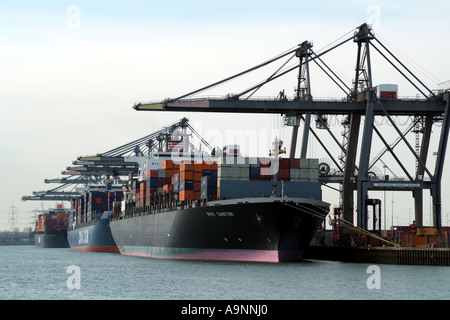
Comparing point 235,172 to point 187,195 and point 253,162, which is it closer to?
point 253,162

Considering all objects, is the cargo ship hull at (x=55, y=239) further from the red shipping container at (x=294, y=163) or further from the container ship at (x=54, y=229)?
the red shipping container at (x=294, y=163)

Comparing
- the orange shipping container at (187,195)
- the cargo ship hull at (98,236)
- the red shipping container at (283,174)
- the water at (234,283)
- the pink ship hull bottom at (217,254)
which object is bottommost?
the water at (234,283)

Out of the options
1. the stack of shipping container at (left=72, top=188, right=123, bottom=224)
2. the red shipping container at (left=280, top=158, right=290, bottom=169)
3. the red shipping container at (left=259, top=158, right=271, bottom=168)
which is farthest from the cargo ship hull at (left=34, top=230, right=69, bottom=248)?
the red shipping container at (left=280, top=158, right=290, bottom=169)

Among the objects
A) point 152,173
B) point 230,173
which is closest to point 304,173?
point 230,173

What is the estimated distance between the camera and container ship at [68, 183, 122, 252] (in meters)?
97.9

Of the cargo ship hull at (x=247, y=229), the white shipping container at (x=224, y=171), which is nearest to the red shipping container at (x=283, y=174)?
the cargo ship hull at (x=247, y=229)

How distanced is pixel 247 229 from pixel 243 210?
4.45 feet

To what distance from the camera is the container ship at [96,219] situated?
9788 centimetres

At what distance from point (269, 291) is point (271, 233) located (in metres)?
15.8

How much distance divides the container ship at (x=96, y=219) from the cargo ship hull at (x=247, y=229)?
123 ft

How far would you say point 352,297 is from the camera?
111 ft

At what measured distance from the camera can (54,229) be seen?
155 m

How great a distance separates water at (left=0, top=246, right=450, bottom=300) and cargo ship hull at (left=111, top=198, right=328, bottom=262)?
1701 millimetres
